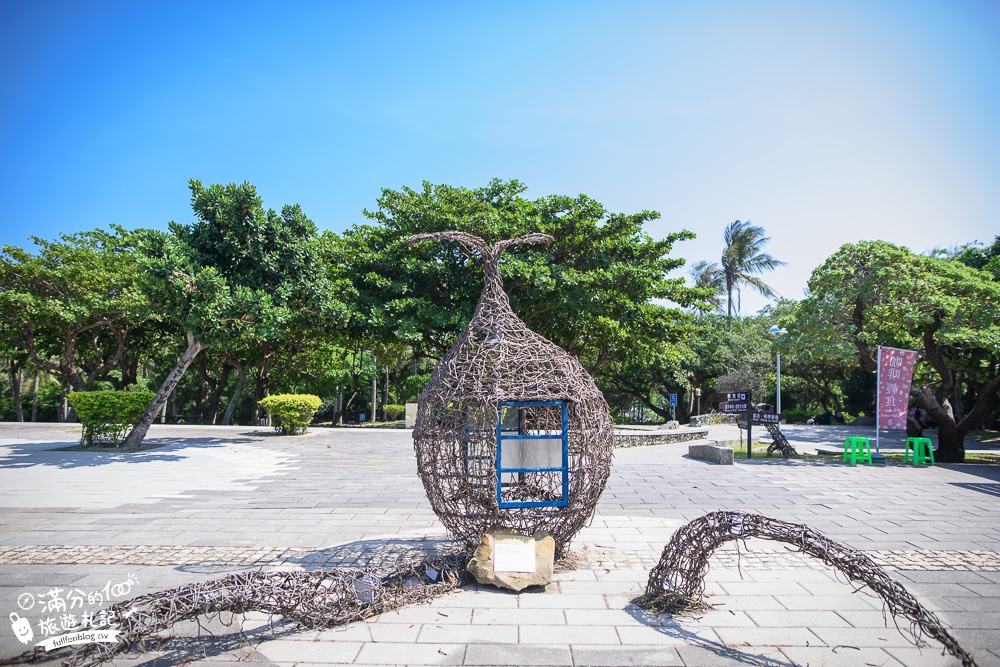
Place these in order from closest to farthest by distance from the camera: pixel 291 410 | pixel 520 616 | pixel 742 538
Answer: pixel 742 538 < pixel 520 616 < pixel 291 410

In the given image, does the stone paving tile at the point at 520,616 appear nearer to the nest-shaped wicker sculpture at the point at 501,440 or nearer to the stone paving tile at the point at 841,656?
the nest-shaped wicker sculpture at the point at 501,440

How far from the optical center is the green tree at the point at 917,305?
47.7 ft

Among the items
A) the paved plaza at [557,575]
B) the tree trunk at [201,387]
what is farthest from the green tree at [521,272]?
the tree trunk at [201,387]

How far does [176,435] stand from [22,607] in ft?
57.5

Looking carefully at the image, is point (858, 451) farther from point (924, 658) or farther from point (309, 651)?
point (309, 651)

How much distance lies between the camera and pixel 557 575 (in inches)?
217

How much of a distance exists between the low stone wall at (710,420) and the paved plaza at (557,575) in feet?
53.0

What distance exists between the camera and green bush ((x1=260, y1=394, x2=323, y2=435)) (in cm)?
2044

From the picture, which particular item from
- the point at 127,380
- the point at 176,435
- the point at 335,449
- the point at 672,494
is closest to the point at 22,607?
the point at 672,494

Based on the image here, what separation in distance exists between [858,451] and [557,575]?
1336 cm

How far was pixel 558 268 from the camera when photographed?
17422 millimetres

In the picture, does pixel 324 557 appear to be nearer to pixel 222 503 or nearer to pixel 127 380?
pixel 222 503

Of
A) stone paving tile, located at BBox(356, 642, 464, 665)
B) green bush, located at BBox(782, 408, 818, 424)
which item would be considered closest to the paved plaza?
stone paving tile, located at BBox(356, 642, 464, 665)

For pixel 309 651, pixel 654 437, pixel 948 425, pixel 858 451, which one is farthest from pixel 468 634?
pixel 948 425
